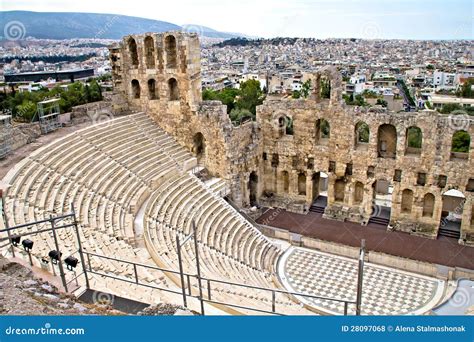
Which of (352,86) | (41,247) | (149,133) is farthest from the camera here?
(352,86)

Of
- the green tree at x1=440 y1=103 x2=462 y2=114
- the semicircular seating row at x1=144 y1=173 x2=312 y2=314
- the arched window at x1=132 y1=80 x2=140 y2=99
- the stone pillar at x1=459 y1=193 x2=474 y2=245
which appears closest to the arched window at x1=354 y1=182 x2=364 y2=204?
the stone pillar at x1=459 y1=193 x2=474 y2=245

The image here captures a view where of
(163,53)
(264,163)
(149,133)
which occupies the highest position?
(163,53)

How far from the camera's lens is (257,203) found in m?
→ 24.4

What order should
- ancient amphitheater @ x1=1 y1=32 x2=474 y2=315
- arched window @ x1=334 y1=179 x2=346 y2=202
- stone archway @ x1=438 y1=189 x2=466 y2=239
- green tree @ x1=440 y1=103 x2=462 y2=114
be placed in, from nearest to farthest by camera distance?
1. ancient amphitheater @ x1=1 y1=32 x2=474 y2=315
2. stone archway @ x1=438 y1=189 x2=466 y2=239
3. arched window @ x1=334 y1=179 x2=346 y2=202
4. green tree @ x1=440 y1=103 x2=462 y2=114

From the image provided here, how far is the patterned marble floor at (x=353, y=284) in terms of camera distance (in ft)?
51.8

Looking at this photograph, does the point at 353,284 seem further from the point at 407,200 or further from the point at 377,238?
the point at 407,200

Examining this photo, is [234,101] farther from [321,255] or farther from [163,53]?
[321,255]

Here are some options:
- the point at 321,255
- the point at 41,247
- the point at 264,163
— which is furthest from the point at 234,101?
the point at 41,247

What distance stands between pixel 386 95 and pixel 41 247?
5299cm

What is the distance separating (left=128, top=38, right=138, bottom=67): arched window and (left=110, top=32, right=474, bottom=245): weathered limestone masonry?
2.6 inches

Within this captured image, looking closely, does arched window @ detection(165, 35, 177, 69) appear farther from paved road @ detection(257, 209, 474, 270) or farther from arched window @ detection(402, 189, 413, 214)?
arched window @ detection(402, 189, 413, 214)

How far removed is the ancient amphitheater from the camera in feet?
44.8

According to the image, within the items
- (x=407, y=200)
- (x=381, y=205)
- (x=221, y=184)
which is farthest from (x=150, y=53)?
(x=407, y=200)

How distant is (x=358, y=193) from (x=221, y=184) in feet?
25.5
